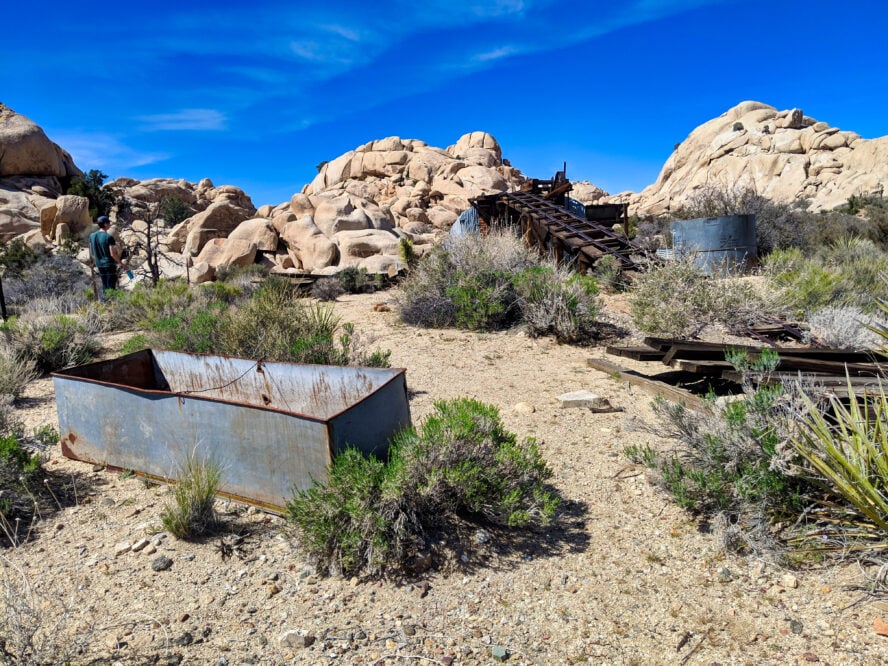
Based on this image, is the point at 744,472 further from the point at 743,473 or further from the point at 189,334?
the point at 189,334

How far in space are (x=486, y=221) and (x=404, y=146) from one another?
122 feet

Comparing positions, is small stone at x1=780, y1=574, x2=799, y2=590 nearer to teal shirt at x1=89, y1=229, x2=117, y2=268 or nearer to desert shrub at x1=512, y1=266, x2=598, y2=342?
desert shrub at x1=512, y1=266, x2=598, y2=342

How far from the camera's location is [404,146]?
4938 cm

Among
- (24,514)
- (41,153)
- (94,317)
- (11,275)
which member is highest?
(41,153)

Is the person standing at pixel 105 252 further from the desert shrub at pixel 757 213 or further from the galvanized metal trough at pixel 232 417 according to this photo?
the desert shrub at pixel 757 213

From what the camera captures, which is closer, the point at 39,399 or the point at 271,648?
the point at 271,648

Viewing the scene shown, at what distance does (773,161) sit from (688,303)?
4784 cm

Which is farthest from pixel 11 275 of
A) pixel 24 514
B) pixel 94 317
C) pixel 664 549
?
pixel 664 549

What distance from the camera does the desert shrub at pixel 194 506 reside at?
3070 mm

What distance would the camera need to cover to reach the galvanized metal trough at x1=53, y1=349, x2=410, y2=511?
3135mm

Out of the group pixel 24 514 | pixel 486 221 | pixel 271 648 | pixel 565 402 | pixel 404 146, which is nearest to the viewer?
pixel 271 648

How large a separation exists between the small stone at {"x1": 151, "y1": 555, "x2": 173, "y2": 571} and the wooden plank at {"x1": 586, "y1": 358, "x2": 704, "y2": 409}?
3.81 metres

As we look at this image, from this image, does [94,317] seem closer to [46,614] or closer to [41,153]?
[46,614]

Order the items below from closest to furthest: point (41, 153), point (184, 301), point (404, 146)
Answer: point (184, 301)
point (41, 153)
point (404, 146)
